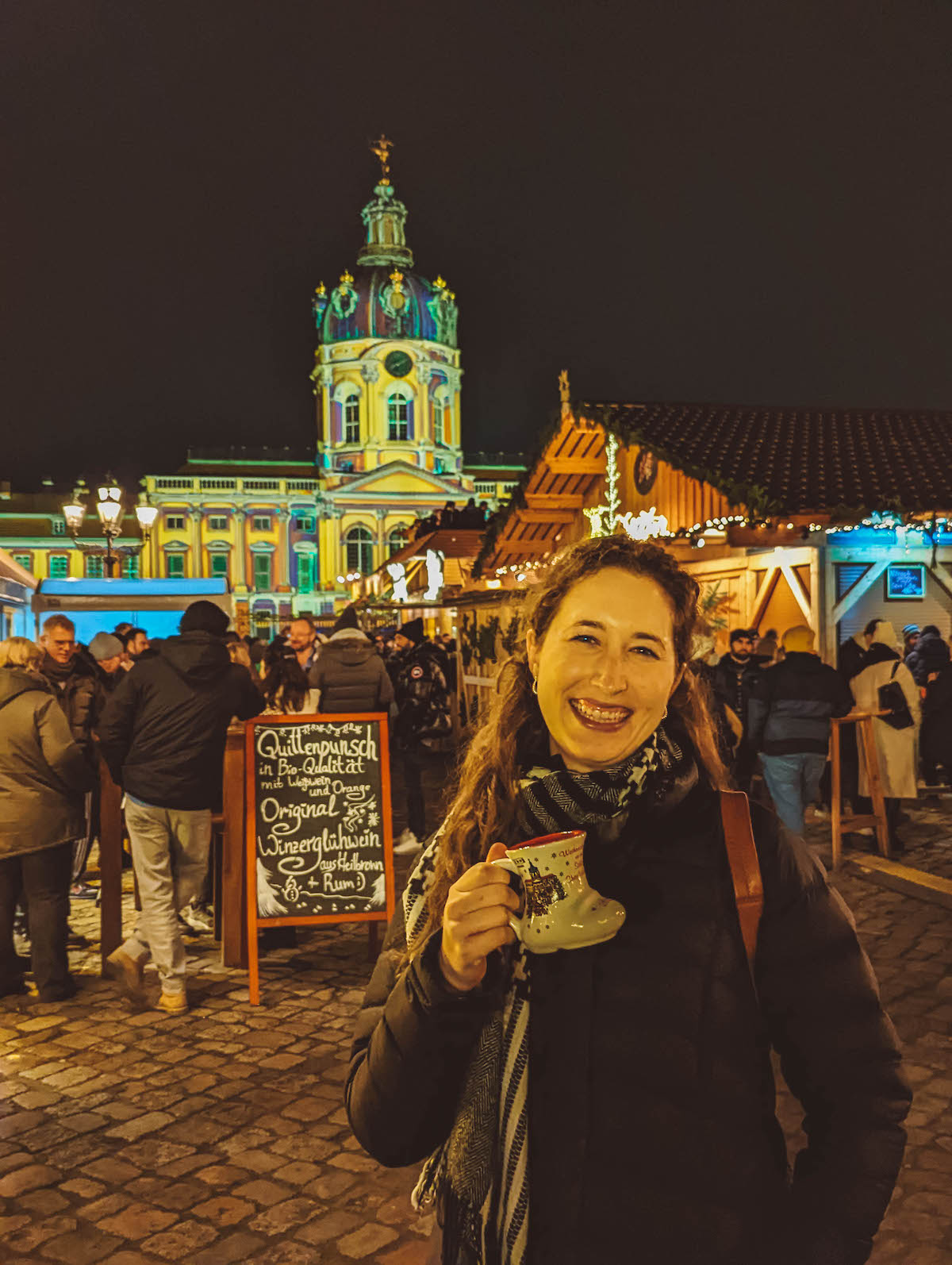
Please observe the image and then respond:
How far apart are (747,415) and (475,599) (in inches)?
229

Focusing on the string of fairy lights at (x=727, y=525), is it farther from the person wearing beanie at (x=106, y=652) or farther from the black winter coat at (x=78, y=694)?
the black winter coat at (x=78, y=694)

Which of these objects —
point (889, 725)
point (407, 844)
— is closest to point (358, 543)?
point (407, 844)

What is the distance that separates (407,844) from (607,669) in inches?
318

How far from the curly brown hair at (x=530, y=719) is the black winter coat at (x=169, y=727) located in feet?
13.1

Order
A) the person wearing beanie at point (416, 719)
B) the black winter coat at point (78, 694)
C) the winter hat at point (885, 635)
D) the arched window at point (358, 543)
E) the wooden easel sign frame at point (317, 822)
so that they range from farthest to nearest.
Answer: the arched window at point (358, 543) < the person wearing beanie at point (416, 719) < the winter hat at point (885, 635) < the black winter coat at point (78, 694) < the wooden easel sign frame at point (317, 822)

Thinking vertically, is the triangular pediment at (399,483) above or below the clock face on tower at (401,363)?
below

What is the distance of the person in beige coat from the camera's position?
865 centimetres

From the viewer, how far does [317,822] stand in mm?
5953

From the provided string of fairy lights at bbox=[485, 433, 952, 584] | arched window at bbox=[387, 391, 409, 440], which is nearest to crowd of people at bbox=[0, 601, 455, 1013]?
string of fairy lights at bbox=[485, 433, 952, 584]

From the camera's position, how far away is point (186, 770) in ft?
18.1

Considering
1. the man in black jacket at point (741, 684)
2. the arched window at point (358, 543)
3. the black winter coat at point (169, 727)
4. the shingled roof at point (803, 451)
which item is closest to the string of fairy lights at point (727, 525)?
the shingled roof at point (803, 451)

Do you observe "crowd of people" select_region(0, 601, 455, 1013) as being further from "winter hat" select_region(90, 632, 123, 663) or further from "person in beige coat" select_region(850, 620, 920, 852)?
"person in beige coat" select_region(850, 620, 920, 852)

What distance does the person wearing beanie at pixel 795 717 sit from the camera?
7.75 meters

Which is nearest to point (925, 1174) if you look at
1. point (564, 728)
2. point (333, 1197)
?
point (333, 1197)
